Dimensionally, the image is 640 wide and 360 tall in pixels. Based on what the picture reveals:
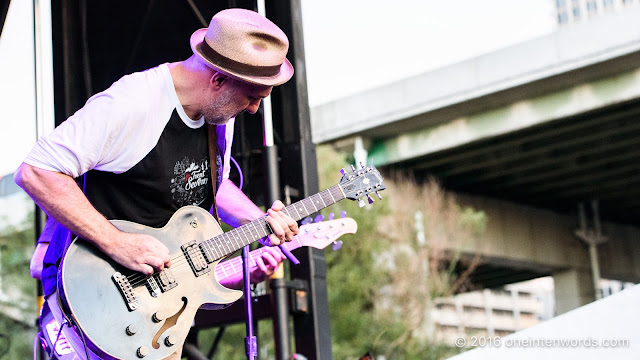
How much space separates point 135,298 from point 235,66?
0.95 m

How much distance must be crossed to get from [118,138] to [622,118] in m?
18.2

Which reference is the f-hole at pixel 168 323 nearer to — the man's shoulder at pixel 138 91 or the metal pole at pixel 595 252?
the man's shoulder at pixel 138 91

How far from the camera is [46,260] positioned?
10.3ft

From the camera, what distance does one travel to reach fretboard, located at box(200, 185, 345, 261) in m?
3.29

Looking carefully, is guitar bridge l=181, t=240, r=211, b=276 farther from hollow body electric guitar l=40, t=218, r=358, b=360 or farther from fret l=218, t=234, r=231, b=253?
hollow body electric guitar l=40, t=218, r=358, b=360

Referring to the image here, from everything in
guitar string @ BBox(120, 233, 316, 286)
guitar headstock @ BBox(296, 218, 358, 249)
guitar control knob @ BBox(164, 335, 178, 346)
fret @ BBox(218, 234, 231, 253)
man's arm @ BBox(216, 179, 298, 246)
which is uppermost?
man's arm @ BBox(216, 179, 298, 246)

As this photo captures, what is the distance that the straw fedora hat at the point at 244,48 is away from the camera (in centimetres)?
316

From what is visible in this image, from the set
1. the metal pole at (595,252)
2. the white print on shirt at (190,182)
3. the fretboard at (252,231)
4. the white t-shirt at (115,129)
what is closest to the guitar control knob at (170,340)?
the fretboard at (252,231)

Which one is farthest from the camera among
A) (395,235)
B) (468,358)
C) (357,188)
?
(395,235)

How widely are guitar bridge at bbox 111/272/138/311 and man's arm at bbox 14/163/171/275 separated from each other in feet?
0.19

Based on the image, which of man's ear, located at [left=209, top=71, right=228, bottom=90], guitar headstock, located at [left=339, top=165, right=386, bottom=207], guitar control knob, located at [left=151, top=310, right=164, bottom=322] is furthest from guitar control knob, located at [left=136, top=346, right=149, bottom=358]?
guitar headstock, located at [left=339, top=165, right=386, bottom=207]

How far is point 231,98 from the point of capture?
323 cm

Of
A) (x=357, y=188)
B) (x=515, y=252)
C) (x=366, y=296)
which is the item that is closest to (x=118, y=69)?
(x=357, y=188)

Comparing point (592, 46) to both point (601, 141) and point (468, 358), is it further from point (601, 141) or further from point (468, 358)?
point (468, 358)
